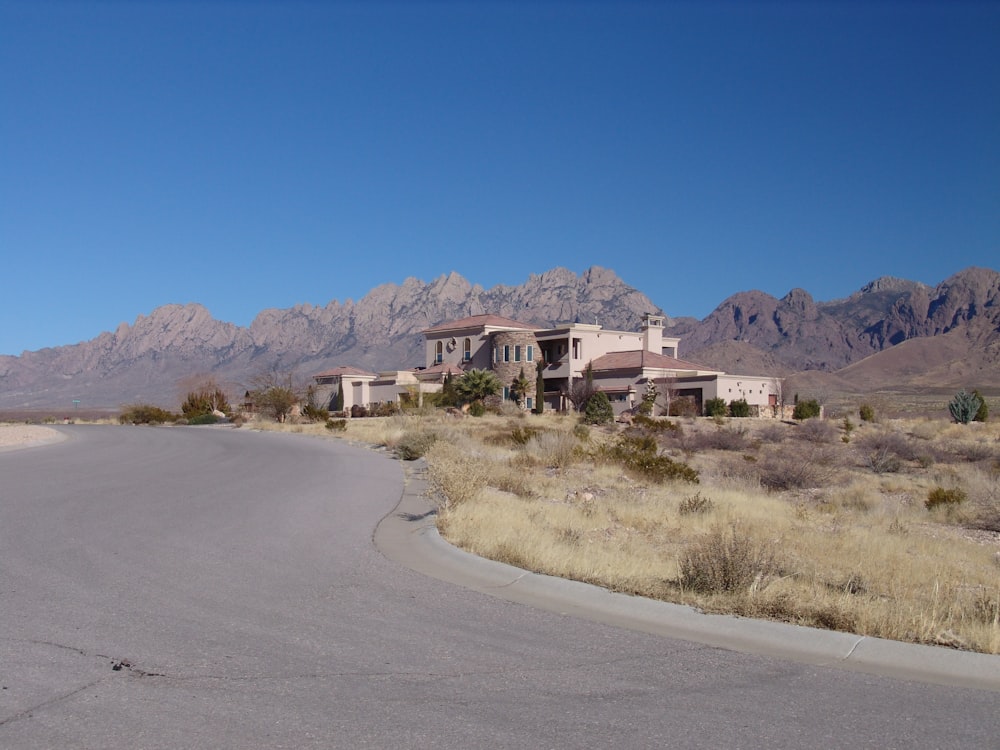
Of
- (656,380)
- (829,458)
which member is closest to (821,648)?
(829,458)

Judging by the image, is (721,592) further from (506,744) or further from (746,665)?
(506,744)

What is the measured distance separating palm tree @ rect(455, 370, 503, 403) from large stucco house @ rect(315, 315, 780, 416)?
2342 millimetres

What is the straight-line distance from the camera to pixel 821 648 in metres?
6.45

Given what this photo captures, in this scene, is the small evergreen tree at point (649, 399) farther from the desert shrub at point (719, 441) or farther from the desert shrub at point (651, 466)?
the desert shrub at point (651, 466)

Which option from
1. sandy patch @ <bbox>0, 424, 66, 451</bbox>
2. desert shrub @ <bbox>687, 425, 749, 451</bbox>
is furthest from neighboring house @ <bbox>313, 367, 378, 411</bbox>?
desert shrub @ <bbox>687, 425, 749, 451</bbox>

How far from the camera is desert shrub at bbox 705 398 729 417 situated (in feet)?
196

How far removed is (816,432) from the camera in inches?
1802

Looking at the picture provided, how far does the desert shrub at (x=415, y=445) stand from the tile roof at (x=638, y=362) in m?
37.6

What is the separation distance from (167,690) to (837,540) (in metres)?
10.2

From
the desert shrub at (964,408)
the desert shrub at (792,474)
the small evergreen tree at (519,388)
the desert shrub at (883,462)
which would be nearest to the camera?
the desert shrub at (792,474)

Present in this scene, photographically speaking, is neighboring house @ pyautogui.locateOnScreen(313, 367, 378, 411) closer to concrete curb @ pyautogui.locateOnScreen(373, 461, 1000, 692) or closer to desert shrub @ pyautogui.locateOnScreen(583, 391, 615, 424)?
desert shrub @ pyautogui.locateOnScreen(583, 391, 615, 424)

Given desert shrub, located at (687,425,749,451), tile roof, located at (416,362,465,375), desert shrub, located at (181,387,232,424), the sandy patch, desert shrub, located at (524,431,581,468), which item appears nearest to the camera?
desert shrub, located at (524,431,581,468)

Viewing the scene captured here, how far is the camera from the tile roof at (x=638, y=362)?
214 feet

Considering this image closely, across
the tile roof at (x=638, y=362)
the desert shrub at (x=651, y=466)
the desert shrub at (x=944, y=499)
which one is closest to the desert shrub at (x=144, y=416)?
the tile roof at (x=638, y=362)
